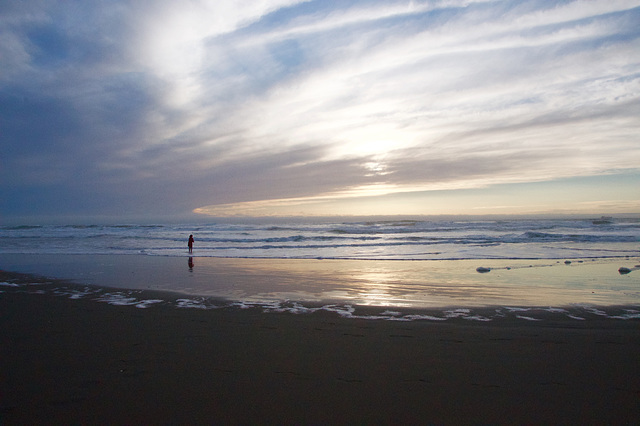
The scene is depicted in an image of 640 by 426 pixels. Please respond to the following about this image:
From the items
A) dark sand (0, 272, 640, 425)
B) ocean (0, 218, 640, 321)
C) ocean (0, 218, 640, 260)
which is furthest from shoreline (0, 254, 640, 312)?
ocean (0, 218, 640, 260)

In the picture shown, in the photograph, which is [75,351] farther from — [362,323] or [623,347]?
[623,347]

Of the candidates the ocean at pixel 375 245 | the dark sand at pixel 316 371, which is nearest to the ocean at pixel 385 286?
the dark sand at pixel 316 371

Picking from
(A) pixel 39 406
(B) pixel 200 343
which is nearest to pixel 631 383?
(B) pixel 200 343

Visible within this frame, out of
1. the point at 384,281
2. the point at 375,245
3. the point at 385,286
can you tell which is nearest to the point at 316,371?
the point at 385,286

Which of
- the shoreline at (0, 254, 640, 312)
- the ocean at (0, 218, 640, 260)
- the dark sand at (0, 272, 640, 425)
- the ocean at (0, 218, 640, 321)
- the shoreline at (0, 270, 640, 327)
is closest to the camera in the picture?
the dark sand at (0, 272, 640, 425)

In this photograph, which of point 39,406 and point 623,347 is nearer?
point 39,406

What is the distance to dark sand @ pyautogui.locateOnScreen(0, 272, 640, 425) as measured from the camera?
11.4 feet

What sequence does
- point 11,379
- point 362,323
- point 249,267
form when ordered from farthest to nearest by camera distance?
point 249,267 → point 362,323 → point 11,379

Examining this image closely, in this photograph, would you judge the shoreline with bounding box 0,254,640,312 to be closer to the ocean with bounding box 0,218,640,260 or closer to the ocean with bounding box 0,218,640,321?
the ocean with bounding box 0,218,640,321

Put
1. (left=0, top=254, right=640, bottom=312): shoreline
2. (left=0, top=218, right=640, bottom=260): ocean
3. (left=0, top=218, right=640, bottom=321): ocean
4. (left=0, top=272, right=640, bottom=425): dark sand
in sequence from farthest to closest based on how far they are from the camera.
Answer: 1. (left=0, top=218, right=640, bottom=260): ocean
2. (left=0, top=254, right=640, bottom=312): shoreline
3. (left=0, top=218, right=640, bottom=321): ocean
4. (left=0, top=272, right=640, bottom=425): dark sand

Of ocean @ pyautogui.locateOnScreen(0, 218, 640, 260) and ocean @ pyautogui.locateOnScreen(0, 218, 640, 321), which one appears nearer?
ocean @ pyautogui.locateOnScreen(0, 218, 640, 321)

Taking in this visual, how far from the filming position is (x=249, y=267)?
50.5 ft

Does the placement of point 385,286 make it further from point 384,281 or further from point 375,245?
point 375,245

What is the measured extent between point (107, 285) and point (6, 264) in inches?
393
